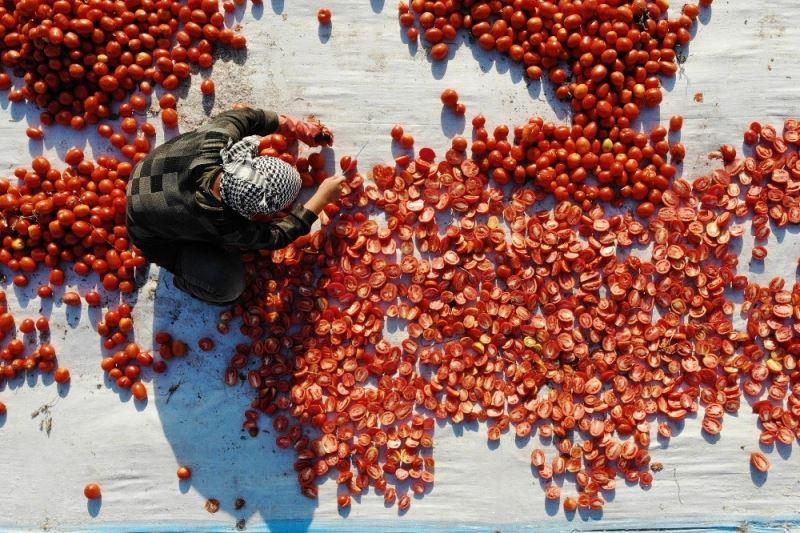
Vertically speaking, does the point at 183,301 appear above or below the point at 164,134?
below

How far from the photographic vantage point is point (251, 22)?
10.9 ft

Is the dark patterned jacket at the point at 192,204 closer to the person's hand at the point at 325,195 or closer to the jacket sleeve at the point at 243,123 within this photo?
the jacket sleeve at the point at 243,123

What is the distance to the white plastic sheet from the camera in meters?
3.10

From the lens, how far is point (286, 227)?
2674 millimetres

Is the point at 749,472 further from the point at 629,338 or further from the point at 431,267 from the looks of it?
the point at 431,267

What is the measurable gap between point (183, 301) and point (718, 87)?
306cm

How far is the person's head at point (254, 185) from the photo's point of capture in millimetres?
2201

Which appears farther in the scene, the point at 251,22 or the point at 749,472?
the point at 251,22

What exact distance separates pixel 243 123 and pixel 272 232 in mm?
502

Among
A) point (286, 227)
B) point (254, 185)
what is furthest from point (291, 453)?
point (254, 185)

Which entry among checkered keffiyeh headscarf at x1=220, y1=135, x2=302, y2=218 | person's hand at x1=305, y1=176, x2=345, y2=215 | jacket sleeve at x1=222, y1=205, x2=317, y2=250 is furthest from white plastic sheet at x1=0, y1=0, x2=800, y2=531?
checkered keffiyeh headscarf at x1=220, y1=135, x2=302, y2=218

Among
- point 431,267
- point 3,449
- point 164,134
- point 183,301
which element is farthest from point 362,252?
point 3,449

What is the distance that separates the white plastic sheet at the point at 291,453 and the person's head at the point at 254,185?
1010mm

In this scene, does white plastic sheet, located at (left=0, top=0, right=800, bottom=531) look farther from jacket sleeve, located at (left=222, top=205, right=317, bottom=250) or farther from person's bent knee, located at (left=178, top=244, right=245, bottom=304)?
jacket sleeve, located at (left=222, top=205, right=317, bottom=250)
